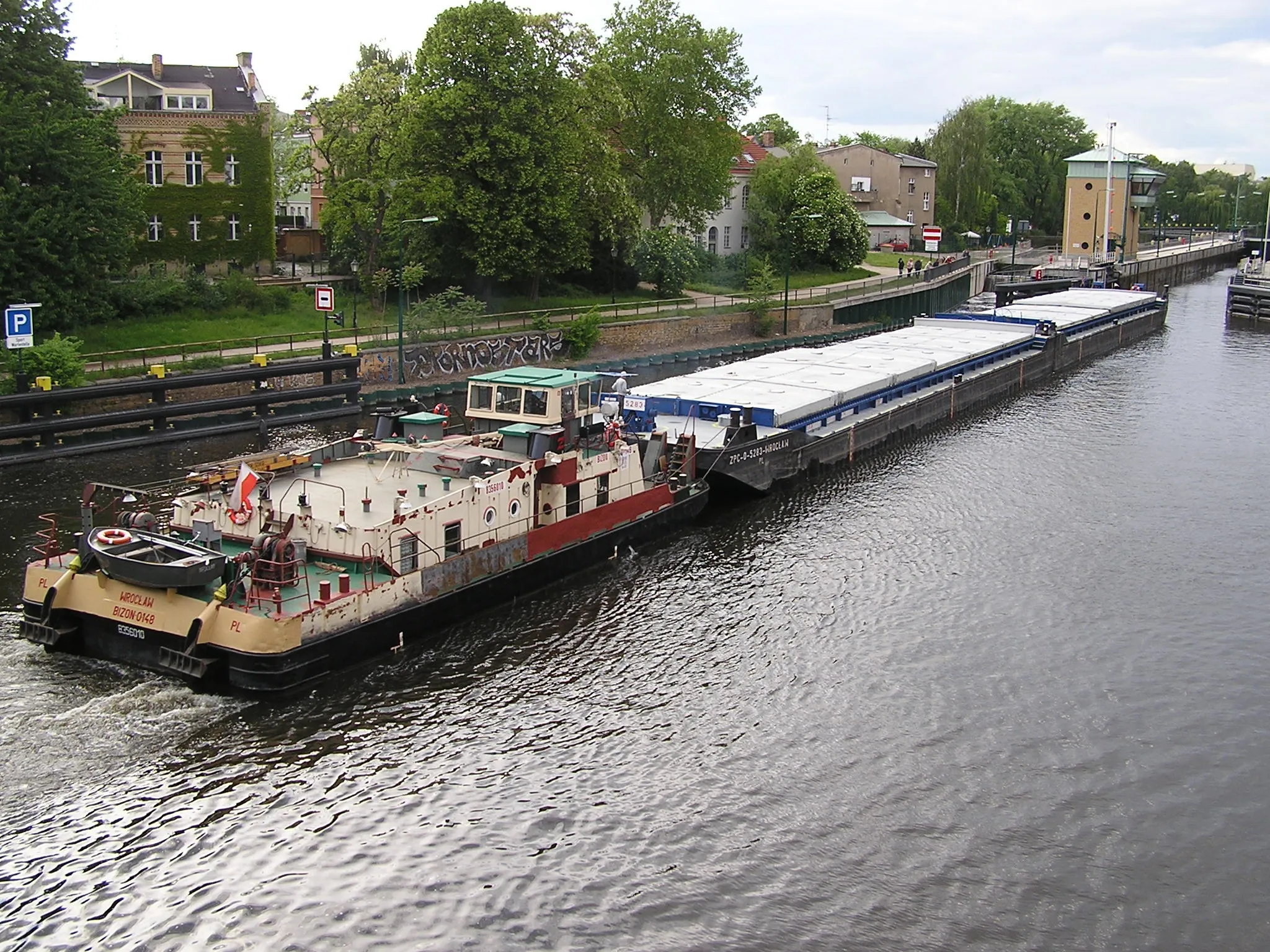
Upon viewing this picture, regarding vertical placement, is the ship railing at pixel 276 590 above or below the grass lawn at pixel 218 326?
below

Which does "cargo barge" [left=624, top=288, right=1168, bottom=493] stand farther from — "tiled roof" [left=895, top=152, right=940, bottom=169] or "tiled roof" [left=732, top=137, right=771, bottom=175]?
"tiled roof" [left=895, top=152, right=940, bottom=169]

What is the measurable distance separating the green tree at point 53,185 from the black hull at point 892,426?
28649mm

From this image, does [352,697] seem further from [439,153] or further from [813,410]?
[439,153]

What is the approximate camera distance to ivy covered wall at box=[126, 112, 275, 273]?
6284 centimetres

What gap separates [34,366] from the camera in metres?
42.1

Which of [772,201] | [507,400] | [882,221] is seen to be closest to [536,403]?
[507,400]

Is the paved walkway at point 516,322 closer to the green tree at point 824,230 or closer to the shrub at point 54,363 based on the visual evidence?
the green tree at point 824,230

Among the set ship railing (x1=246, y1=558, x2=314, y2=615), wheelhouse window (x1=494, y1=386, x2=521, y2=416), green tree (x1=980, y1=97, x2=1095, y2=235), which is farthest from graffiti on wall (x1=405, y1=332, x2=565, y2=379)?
green tree (x1=980, y1=97, x2=1095, y2=235)

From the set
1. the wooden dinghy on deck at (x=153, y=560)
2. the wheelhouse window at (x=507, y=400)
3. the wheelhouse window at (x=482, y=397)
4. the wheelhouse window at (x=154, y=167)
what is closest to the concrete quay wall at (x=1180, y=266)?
the wheelhouse window at (x=154, y=167)

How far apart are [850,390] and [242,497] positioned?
25847 mm

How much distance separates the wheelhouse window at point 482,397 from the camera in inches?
1257

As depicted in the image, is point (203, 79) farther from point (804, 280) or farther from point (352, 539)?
point (352, 539)

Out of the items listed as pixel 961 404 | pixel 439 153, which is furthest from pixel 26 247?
pixel 961 404

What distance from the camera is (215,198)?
211 ft
